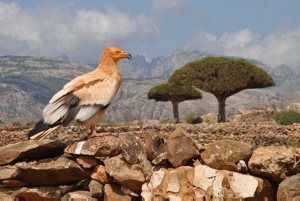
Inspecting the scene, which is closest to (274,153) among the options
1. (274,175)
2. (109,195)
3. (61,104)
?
(274,175)

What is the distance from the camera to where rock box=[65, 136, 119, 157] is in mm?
8367

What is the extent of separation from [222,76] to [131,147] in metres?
36.6

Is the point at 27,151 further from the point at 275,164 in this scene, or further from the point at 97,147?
the point at 275,164

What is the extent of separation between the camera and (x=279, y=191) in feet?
24.5

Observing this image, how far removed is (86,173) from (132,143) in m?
0.99

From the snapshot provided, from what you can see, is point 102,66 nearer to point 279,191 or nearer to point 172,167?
point 172,167

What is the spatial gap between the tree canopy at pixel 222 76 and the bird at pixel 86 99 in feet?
112

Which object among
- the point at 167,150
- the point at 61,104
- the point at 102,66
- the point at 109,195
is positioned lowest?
the point at 109,195

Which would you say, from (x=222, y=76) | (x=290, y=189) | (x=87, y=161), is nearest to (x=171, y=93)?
(x=222, y=76)

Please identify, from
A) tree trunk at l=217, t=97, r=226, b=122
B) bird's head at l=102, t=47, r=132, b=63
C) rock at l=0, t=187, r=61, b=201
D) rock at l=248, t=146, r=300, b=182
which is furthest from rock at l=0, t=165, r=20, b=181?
tree trunk at l=217, t=97, r=226, b=122

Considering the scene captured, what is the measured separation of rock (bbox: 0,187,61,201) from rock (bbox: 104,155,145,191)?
3.68 ft

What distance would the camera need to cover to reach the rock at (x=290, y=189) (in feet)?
24.0

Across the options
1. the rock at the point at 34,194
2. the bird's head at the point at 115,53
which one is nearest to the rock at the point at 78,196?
the rock at the point at 34,194

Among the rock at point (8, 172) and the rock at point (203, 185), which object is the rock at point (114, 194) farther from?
the rock at point (8, 172)
